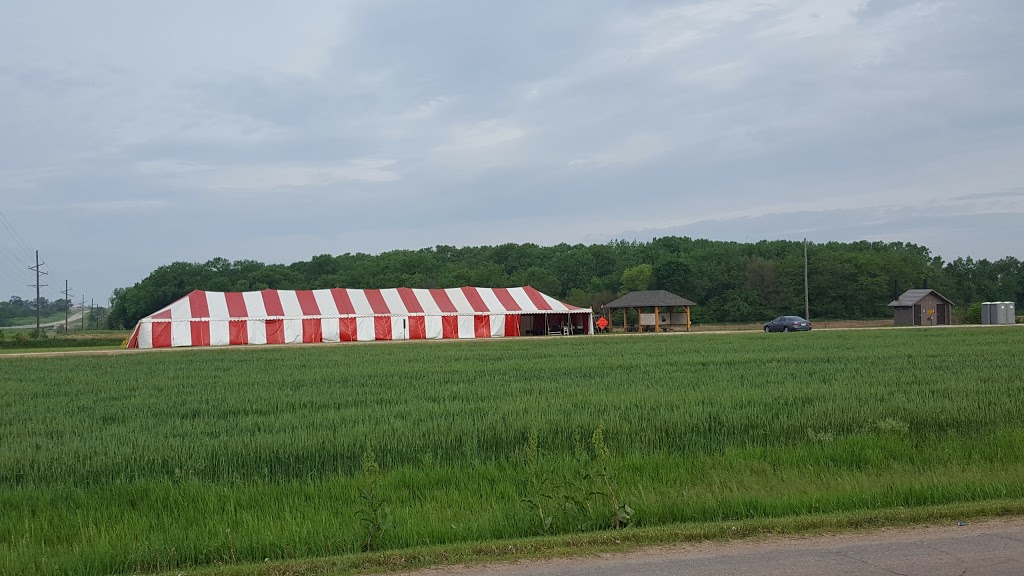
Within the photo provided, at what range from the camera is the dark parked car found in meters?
58.1

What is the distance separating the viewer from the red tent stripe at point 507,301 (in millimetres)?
55497

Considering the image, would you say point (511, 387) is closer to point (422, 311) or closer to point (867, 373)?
point (867, 373)

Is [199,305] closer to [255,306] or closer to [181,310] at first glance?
[181,310]

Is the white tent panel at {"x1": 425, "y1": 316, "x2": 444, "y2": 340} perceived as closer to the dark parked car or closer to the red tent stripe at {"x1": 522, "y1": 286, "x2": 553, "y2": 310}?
the red tent stripe at {"x1": 522, "y1": 286, "x2": 553, "y2": 310}

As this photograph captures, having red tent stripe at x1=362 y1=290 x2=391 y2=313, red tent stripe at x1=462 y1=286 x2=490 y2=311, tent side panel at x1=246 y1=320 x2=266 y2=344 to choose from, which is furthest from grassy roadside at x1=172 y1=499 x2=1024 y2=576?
red tent stripe at x1=462 y1=286 x2=490 y2=311

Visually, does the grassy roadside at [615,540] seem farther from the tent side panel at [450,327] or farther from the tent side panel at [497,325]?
the tent side panel at [497,325]

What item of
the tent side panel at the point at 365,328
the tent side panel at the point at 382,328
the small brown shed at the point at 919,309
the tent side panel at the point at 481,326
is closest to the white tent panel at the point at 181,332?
the tent side panel at the point at 365,328

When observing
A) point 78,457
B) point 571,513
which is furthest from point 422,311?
point 571,513

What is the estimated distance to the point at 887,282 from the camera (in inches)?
3445

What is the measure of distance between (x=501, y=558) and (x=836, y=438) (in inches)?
242

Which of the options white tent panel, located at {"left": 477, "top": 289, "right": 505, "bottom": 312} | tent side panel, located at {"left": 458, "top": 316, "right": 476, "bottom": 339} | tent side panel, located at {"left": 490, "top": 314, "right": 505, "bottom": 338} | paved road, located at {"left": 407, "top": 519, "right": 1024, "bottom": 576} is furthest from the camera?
white tent panel, located at {"left": 477, "top": 289, "right": 505, "bottom": 312}

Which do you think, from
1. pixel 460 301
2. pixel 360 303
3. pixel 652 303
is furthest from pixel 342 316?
pixel 652 303

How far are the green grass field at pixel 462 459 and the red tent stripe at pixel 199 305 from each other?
101ft

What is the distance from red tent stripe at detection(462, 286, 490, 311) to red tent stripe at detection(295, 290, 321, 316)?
32.3 feet
